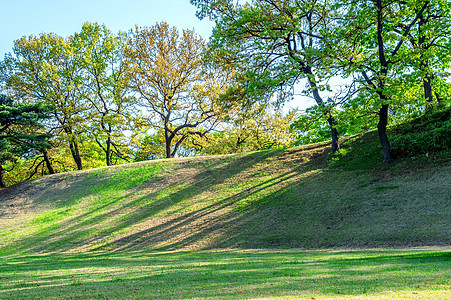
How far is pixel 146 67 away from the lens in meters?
31.8

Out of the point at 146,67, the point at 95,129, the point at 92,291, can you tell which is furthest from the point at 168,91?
the point at 92,291

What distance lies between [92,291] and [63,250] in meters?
12.7

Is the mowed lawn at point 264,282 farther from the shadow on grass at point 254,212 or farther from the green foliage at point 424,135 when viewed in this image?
the green foliage at point 424,135

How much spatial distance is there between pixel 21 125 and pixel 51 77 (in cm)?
630

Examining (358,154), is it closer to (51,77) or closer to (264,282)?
(264,282)

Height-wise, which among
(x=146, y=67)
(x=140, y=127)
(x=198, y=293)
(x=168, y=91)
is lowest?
(x=198, y=293)

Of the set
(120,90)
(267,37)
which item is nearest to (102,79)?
(120,90)

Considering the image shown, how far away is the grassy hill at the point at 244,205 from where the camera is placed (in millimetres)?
14367

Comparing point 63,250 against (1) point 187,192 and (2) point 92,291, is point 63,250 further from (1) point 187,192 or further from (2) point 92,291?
(2) point 92,291

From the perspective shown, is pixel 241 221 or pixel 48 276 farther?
pixel 241 221

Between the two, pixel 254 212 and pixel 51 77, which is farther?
pixel 51 77

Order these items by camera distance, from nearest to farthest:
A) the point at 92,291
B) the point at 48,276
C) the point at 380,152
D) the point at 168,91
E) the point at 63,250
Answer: the point at 92,291, the point at 48,276, the point at 63,250, the point at 380,152, the point at 168,91

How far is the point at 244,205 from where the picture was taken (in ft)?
63.3

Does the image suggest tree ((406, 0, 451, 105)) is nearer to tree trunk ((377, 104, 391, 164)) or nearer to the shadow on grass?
tree trunk ((377, 104, 391, 164))
